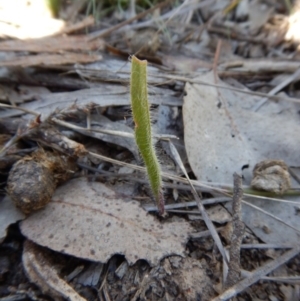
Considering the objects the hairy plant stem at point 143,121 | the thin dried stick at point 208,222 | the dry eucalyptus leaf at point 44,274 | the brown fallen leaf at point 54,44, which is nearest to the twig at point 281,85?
the thin dried stick at point 208,222

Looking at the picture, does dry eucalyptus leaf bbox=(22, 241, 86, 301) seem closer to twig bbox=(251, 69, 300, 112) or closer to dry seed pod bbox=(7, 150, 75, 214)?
dry seed pod bbox=(7, 150, 75, 214)

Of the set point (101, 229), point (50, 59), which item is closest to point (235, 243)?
point (101, 229)

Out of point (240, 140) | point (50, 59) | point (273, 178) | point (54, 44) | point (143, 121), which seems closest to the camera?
point (143, 121)

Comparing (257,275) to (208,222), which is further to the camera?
(208,222)

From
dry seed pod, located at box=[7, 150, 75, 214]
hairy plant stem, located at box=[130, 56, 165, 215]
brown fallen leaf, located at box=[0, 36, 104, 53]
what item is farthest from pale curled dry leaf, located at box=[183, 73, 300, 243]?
brown fallen leaf, located at box=[0, 36, 104, 53]

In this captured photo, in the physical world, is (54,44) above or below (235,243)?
above

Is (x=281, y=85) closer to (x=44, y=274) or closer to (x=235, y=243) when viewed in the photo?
(x=235, y=243)
